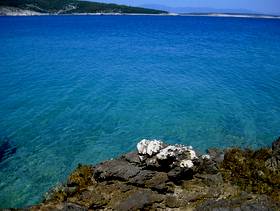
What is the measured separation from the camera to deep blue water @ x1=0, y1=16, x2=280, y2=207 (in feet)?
74.7

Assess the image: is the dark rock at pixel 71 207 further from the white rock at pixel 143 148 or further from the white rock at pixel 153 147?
the white rock at pixel 153 147

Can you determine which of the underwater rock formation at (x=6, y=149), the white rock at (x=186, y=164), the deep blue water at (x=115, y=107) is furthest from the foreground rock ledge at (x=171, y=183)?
the underwater rock formation at (x=6, y=149)

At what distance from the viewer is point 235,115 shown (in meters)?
30.8

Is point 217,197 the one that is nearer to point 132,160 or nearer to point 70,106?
point 132,160

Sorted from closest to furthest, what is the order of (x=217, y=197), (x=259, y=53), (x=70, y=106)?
1. (x=217, y=197)
2. (x=70, y=106)
3. (x=259, y=53)

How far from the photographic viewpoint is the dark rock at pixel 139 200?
11539mm

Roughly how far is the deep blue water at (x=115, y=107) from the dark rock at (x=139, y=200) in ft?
27.8

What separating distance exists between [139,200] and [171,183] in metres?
1.61

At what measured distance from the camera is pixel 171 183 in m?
12.7

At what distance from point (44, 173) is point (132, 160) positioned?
30.0 feet

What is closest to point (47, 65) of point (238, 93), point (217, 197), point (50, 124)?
point (50, 124)

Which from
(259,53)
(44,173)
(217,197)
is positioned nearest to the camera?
(217,197)

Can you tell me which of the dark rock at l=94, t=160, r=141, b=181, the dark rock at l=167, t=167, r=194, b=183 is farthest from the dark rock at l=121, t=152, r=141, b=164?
the dark rock at l=167, t=167, r=194, b=183

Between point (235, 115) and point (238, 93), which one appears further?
point (238, 93)
